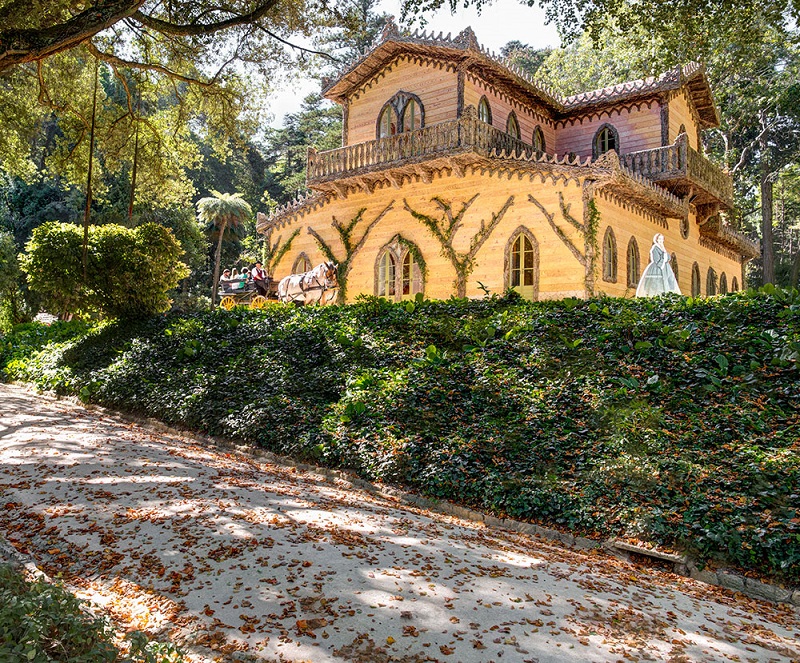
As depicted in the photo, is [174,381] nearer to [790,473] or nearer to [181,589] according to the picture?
[181,589]

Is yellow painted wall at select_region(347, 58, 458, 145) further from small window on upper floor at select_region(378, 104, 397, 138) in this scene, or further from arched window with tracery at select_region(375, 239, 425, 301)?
arched window with tracery at select_region(375, 239, 425, 301)

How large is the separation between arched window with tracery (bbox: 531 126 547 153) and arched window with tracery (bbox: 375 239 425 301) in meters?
6.93

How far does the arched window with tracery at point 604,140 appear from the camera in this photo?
2269 cm

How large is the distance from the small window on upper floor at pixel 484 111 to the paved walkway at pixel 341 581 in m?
15.9

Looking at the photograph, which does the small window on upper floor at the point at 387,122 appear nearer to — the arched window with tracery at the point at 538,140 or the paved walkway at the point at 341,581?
the arched window with tracery at the point at 538,140

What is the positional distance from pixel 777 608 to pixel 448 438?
4.61 metres

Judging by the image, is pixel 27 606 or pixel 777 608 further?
pixel 777 608

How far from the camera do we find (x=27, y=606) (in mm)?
3549

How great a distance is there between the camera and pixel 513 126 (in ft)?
72.1

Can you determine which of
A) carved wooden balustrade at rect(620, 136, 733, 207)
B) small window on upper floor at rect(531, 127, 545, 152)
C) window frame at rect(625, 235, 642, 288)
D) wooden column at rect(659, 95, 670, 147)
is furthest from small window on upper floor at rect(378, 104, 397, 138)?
wooden column at rect(659, 95, 670, 147)

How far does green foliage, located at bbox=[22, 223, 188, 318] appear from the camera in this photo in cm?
1753

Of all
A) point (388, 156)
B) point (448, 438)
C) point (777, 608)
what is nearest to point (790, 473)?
point (777, 608)

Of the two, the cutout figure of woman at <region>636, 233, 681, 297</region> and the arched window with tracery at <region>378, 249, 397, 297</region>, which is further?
the arched window with tracery at <region>378, 249, 397, 297</region>

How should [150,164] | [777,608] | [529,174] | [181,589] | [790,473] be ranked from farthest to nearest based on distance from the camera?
[150,164] → [529,174] → [790,473] → [777,608] → [181,589]
